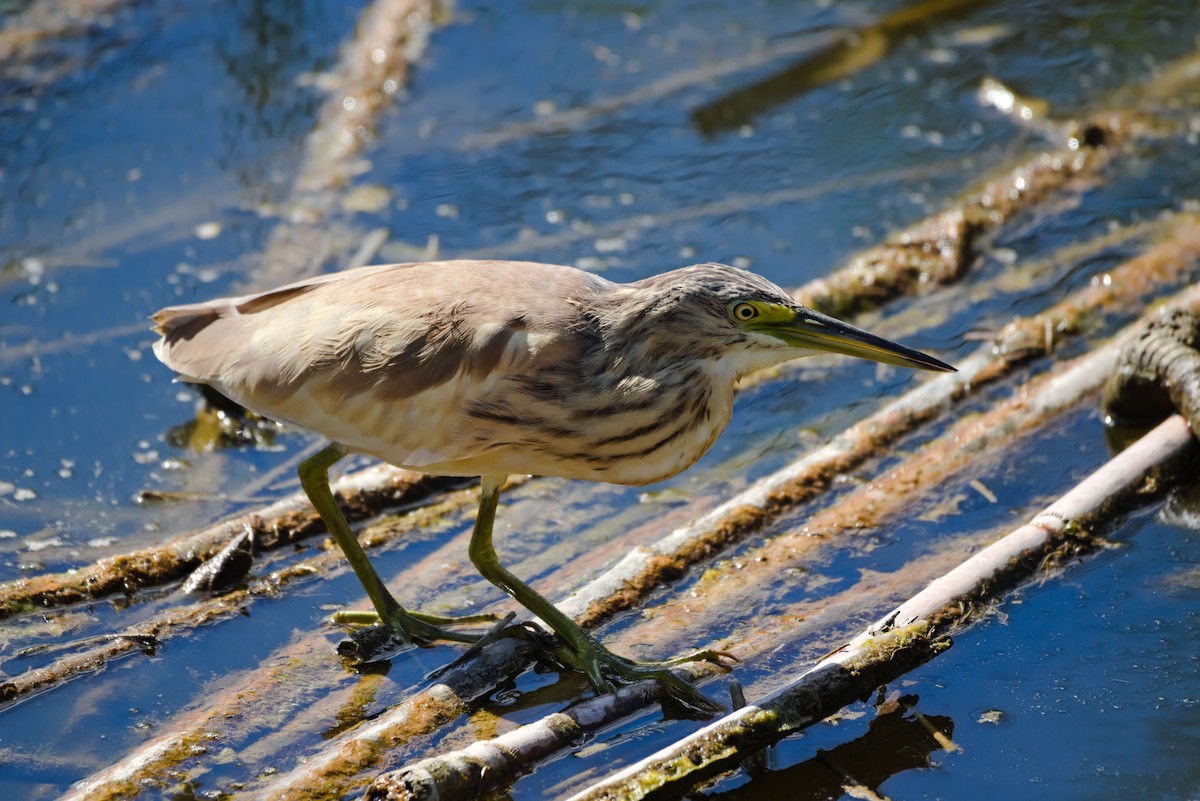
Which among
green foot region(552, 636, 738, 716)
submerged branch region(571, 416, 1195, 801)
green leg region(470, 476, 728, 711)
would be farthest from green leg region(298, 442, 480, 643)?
submerged branch region(571, 416, 1195, 801)

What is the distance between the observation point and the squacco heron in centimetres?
436

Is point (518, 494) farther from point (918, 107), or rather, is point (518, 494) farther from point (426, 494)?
point (918, 107)

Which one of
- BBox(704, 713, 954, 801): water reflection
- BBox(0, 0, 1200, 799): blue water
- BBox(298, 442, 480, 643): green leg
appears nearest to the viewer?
BBox(704, 713, 954, 801): water reflection

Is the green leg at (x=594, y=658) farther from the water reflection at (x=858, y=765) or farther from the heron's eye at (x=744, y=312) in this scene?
the heron's eye at (x=744, y=312)

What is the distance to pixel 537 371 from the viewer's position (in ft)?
14.4

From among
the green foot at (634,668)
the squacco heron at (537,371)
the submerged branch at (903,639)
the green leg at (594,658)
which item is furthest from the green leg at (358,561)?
the submerged branch at (903,639)

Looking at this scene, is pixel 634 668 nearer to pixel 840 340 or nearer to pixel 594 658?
pixel 594 658

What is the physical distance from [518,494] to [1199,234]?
153 inches

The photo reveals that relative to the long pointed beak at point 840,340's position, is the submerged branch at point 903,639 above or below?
below

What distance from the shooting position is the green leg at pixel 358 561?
4743 mm

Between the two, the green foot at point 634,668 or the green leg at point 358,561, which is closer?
the green foot at point 634,668

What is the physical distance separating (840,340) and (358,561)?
6.05 feet

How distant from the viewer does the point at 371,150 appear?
8.32 metres

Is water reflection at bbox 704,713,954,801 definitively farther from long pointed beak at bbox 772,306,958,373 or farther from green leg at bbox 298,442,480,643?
green leg at bbox 298,442,480,643
